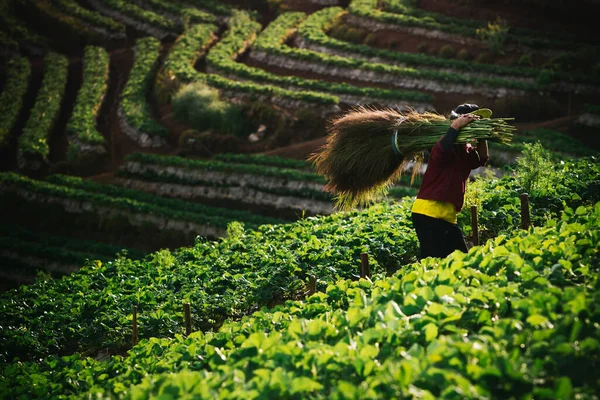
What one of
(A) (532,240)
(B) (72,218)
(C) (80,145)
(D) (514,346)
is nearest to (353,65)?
(C) (80,145)

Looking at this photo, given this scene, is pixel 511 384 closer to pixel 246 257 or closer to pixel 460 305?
pixel 460 305

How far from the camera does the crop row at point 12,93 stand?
37188 millimetres

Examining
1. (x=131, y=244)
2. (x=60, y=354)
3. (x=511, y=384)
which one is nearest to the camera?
(x=511, y=384)

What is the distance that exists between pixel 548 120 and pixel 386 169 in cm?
2308

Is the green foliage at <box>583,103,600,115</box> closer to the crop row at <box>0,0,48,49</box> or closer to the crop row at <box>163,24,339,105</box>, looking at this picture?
the crop row at <box>163,24,339,105</box>

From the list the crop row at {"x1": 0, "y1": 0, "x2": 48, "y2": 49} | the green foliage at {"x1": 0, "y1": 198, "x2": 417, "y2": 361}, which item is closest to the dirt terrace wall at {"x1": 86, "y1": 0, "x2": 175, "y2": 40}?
the crop row at {"x1": 0, "y1": 0, "x2": 48, "y2": 49}

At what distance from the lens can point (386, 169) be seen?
9391 mm

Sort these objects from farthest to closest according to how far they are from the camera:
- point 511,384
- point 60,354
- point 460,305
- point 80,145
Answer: point 80,145 → point 60,354 → point 460,305 → point 511,384

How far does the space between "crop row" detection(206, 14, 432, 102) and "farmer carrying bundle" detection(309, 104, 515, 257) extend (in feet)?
74.8

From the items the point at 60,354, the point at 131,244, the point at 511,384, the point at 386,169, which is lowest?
the point at 131,244

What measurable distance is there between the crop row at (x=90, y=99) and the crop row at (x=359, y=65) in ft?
31.6

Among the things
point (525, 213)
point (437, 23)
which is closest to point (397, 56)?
point (437, 23)

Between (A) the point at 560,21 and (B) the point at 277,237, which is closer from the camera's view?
(B) the point at 277,237

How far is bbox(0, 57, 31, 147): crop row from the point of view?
122ft
